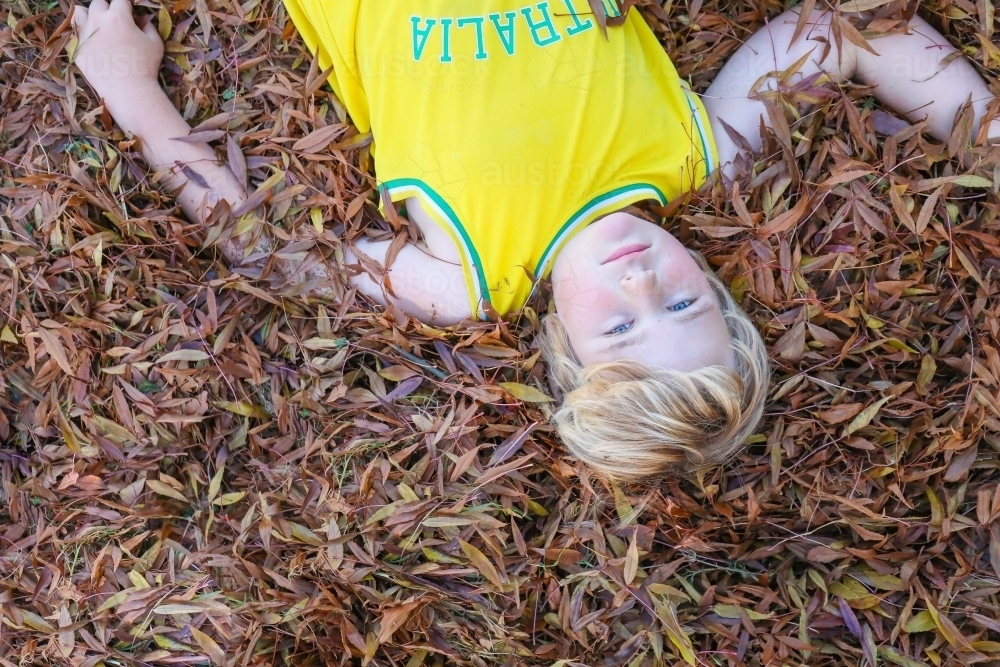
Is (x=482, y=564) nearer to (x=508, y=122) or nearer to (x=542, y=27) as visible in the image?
(x=508, y=122)

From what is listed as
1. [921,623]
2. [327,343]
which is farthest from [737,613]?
[327,343]

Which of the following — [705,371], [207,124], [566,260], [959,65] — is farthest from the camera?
[207,124]

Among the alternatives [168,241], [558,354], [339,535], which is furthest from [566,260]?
[168,241]

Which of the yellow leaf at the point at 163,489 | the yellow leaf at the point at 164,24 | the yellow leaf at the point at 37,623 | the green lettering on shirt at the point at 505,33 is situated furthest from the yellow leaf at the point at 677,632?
the yellow leaf at the point at 164,24

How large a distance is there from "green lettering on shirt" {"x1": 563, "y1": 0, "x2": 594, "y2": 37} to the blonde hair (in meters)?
0.90

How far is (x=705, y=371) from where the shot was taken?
78.9 inches

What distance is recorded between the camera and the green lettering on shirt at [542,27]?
2189 millimetres

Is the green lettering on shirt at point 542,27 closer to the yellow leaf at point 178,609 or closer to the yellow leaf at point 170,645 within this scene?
the yellow leaf at point 178,609

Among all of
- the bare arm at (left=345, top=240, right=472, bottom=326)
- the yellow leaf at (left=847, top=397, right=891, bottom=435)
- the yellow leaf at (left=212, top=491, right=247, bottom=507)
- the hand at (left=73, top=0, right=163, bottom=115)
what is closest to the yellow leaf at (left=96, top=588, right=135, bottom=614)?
the yellow leaf at (left=212, top=491, right=247, bottom=507)

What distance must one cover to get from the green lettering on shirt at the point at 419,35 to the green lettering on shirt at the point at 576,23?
414 mm

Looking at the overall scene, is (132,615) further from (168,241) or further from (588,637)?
(588,637)

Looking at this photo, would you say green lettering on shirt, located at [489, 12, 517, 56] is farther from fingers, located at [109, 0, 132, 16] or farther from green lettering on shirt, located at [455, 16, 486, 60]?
fingers, located at [109, 0, 132, 16]

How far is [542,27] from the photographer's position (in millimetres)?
2197

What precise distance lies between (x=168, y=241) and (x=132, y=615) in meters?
1.20
